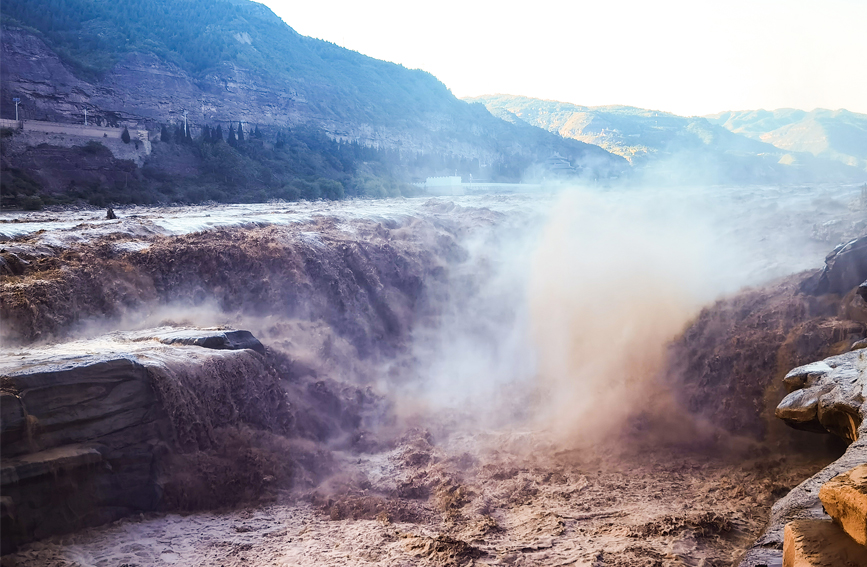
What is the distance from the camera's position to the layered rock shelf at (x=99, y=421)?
6906 millimetres

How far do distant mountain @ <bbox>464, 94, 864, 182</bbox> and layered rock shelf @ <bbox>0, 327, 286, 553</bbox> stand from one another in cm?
8633

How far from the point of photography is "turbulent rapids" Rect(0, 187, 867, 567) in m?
7.58

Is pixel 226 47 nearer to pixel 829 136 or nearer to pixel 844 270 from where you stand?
pixel 844 270

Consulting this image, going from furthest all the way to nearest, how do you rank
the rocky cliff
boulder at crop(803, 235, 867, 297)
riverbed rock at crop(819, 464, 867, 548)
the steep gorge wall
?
the rocky cliff
the steep gorge wall
boulder at crop(803, 235, 867, 297)
riverbed rock at crop(819, 464, 867, 548)

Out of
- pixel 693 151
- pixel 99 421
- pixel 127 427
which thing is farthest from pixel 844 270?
pixel 693 151

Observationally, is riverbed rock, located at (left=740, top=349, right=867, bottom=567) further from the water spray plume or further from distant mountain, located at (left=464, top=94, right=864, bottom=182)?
distant mountain, located at (left=464, top=94, right=864, bottom=182)

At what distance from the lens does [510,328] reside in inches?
757

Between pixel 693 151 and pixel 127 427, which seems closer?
pixel 127 427

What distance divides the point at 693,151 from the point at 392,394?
122 metres

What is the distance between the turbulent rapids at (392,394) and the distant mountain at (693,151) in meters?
75.7

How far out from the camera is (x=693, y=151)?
396 ft

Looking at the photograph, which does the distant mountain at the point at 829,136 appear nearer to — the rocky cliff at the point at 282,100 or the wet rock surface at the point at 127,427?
the rocky cliff at the point at 282,100

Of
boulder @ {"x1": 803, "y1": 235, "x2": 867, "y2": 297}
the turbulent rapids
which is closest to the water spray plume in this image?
the turbulent rapids

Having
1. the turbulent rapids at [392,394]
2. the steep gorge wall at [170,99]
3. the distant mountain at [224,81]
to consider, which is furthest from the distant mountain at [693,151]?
the turbulent rapids at [392,394]
